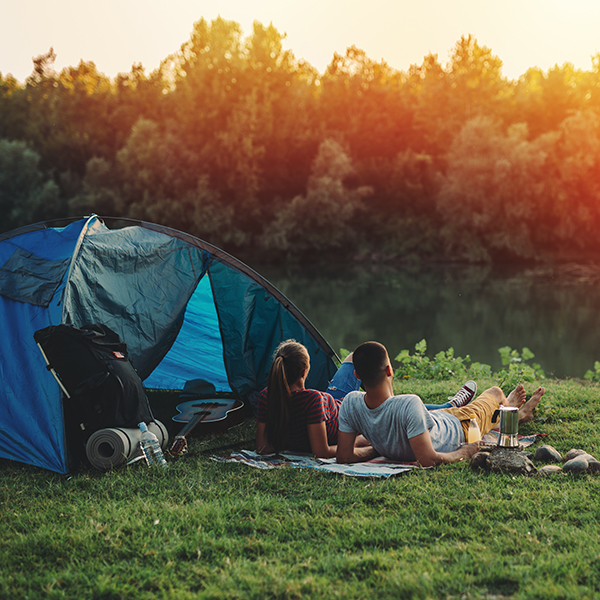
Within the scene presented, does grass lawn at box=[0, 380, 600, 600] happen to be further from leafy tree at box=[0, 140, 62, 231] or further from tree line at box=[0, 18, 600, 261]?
leafy tree at box=[0, 140, 62, 231]

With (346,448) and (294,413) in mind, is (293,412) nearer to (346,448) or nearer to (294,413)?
(294,413)

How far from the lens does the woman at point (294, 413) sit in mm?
3811

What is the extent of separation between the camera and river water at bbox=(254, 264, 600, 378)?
12.4 meters

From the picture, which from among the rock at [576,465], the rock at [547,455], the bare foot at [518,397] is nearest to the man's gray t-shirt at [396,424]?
the rock at [547,455]

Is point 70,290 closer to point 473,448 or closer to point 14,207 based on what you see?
point 473,448

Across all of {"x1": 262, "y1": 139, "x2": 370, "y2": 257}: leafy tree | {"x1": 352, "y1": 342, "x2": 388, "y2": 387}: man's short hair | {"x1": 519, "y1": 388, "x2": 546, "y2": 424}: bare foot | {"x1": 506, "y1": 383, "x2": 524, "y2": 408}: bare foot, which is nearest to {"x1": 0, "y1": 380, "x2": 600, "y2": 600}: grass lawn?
{"x1": 352, "y1": 342, "x2": 388, "y2": 387}: man's short hair

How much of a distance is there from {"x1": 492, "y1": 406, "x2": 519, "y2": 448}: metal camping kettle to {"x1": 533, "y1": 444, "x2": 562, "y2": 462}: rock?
0.32 metres

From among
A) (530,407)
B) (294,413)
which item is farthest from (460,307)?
(294,413)

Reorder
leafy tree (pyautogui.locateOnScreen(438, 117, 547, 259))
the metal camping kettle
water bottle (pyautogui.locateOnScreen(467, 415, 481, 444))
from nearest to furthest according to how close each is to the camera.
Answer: the metal camping kettle < water bottle (pyautogui.locateOnScreen(467, 415, 481, 444)) < leafy tree (pyautogui.locateOnScreen(438, 117, 547, 259))

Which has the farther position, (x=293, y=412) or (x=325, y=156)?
(x=325, y=156)

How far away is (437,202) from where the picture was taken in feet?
90.1

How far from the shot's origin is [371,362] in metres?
3.37

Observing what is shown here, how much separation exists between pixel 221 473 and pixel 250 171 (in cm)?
2699

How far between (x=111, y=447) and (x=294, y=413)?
1.14 metres
